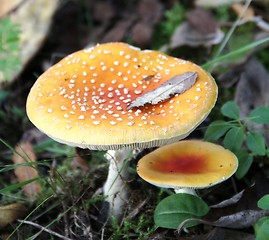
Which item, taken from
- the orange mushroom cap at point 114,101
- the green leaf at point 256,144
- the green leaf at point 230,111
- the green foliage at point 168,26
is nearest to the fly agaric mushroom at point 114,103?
the orange mushroom cap at point 114,101

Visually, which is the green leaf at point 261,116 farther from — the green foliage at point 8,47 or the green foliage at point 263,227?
the green foliage at point 8,47

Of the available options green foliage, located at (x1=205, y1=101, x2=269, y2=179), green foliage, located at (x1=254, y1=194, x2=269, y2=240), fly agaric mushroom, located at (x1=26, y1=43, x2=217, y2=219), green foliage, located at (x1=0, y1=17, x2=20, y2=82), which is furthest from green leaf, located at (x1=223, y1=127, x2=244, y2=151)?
green foliage, located at (x1=0, y1=17, x2=20, y2=82)

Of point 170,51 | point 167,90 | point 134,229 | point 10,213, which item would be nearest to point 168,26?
point 170,51

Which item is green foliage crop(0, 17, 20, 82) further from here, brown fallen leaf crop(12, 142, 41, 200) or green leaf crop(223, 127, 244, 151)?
green leaf crop(223, 127, 244, 151)

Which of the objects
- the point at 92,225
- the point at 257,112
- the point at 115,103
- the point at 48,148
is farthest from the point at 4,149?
the point at 257,112

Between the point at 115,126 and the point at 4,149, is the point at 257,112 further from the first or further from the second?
the point at 4,149

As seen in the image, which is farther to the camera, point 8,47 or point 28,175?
point 8,47

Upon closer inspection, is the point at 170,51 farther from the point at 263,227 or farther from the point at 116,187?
the point at 263,227
